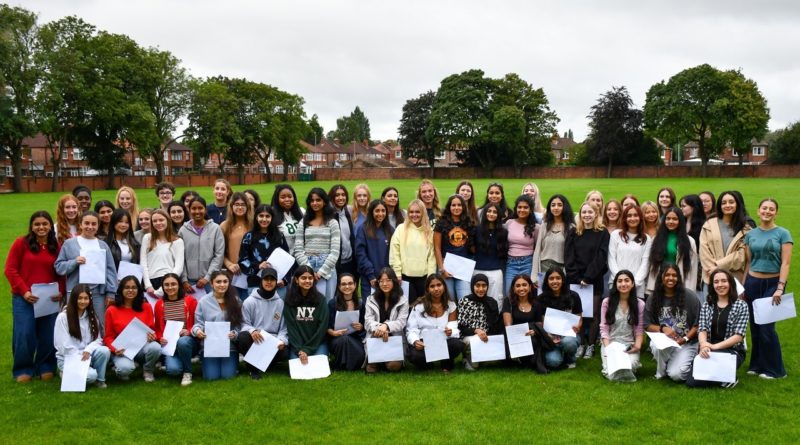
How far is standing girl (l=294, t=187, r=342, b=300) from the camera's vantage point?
8359mm

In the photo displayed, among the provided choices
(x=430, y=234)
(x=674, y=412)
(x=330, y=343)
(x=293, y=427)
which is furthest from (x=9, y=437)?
(x=674, y=412)

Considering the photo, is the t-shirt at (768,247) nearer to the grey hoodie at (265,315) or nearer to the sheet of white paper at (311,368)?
the sheet of white paper at (311,368)

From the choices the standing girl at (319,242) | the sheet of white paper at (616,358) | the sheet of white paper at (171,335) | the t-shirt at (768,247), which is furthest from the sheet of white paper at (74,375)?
the t-shirt at (768,247)

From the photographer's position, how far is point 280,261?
8133 mm

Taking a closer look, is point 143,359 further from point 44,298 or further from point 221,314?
point 44,298

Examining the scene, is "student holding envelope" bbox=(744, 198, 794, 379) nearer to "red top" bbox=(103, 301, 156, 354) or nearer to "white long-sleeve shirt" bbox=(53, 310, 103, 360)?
"red top" bbox=(103, 301, 156, 354)

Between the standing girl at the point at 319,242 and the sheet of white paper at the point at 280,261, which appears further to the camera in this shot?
the standing girl at the point at 319,242

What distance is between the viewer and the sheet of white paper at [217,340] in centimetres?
736

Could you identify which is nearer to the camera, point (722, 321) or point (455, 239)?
point (722, 321)

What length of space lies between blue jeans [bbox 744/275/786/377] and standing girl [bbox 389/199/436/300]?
12.8ft

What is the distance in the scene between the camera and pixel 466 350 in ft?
→ 26.1

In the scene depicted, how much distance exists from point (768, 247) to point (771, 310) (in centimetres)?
72

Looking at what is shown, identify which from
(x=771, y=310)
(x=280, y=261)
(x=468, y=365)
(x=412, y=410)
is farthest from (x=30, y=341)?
(x=771, y=310)

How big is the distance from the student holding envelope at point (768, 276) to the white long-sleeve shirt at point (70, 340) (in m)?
7.69
